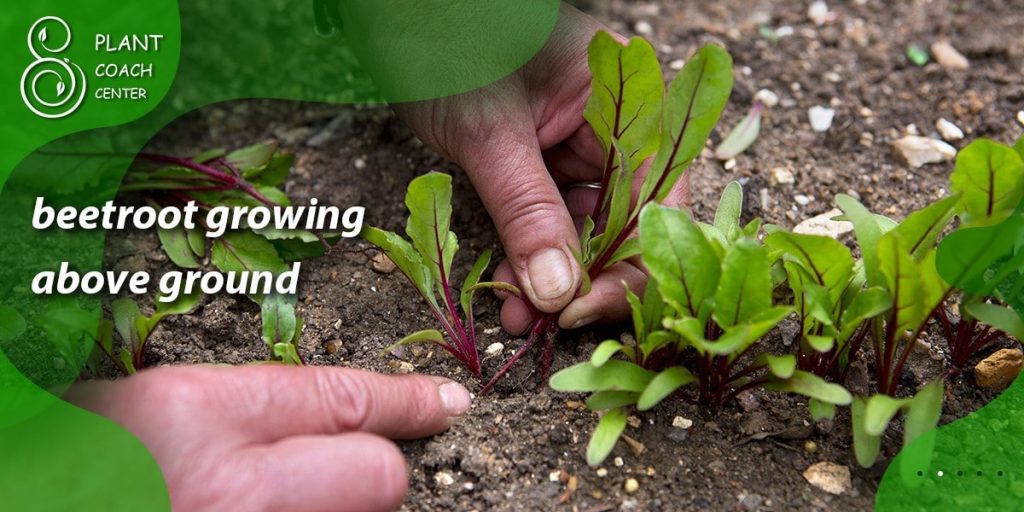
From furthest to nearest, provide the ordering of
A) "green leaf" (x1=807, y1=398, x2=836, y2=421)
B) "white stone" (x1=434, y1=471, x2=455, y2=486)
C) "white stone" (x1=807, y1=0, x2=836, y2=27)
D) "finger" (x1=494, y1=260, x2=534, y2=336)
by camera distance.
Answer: "white stone" (x1=807, y1=0, x2=836, y2=27) → "finger" (x1=494, y1=260, x2=534, y2=336) → "white stone" (x1=434, y1=471, x2=455, y2=486) → "green leaf" (x1=807, y1=398, x2=836, y2=421)

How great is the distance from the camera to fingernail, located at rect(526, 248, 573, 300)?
5.11 ft

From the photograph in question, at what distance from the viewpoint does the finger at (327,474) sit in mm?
1299


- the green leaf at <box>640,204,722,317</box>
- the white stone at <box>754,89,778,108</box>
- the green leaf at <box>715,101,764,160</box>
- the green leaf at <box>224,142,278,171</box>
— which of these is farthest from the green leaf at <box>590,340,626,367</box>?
the white stone at <box>754,89,778,108</box>

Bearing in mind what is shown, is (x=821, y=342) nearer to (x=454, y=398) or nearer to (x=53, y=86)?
(x=454, y=398)

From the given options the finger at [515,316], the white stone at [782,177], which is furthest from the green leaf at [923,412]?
the white stone at [782,177]

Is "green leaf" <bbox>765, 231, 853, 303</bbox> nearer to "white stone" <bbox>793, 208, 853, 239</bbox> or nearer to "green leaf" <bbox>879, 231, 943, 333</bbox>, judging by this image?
"green leaf" <bbox>879, 231, 943, 333</bbox>

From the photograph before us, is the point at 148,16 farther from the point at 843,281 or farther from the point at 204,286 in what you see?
the point at 843,281

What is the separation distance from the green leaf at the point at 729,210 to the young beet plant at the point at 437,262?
14.6 inches

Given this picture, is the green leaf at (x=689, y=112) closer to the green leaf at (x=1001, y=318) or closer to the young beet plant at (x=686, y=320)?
the young beet plant at (x=686, y=320)

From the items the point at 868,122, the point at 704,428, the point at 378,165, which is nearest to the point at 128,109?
the point at 378,165

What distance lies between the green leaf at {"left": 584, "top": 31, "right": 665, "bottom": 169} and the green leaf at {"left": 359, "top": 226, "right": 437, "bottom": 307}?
15.3 inches

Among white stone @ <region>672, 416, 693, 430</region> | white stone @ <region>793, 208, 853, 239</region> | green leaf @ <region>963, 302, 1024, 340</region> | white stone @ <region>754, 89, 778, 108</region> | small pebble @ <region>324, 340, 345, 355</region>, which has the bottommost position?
small pebble @ <region>324, 340, 345, 355</region>

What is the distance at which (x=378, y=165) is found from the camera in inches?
84.0

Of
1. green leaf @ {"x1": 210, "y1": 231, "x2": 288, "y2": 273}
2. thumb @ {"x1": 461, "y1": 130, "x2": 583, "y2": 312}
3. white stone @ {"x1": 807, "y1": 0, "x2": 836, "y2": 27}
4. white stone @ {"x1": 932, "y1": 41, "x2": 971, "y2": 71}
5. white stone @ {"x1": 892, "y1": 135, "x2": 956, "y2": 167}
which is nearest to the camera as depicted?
thumb @ {"x1": 461, "y1": 130, "x2": 583, "y2": 312}
